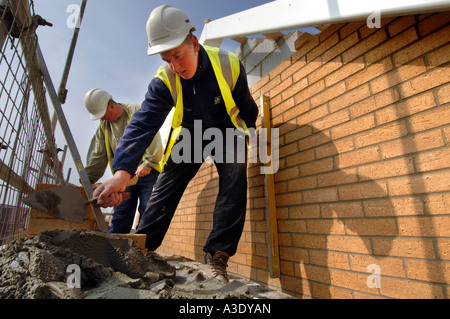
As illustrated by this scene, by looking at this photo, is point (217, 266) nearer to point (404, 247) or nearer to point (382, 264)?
point (382, 264)

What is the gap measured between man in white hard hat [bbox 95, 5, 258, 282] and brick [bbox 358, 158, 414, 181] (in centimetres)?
89

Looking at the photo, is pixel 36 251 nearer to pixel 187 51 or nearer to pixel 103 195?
pixel 103 195

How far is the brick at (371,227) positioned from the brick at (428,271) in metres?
0.16

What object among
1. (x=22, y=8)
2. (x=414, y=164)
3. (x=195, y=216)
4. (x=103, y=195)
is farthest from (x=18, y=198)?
(x=414, y=164)

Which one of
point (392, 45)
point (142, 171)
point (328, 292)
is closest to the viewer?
point (392, 45)

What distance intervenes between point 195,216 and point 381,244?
7.97ft

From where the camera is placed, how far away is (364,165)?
1521 mm

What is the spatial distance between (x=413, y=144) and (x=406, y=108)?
0.20 meters

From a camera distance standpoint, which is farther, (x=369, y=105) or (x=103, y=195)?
(x=103, y=195)

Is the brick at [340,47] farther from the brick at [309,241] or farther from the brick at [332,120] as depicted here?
the brick at [309,241]

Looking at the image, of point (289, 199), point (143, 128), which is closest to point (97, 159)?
point (143, 128)

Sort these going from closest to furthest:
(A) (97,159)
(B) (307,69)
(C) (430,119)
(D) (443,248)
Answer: (D) (443,248)
(C) (430,119)
(B) (307,69)
(A) (97,159)

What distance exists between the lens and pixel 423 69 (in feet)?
4.31

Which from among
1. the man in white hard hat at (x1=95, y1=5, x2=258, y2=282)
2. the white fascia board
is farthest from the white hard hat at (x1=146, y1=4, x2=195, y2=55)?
the white fascia board
